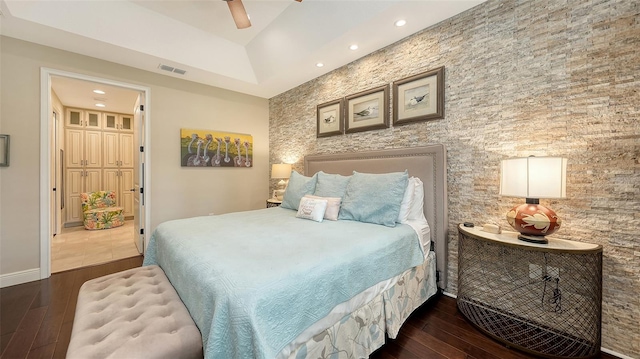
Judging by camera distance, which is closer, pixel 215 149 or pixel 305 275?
pixel 305 275

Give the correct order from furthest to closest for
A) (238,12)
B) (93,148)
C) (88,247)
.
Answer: (93,148), (88,247), (238,12)

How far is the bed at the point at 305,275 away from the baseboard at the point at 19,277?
71.1 inches

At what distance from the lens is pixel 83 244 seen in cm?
394

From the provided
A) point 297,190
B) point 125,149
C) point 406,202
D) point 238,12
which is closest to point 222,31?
point 238,12

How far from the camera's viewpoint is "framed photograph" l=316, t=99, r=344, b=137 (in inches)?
132

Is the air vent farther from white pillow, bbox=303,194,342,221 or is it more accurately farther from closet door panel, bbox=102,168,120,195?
closet door panel, bbox=102,168,120,195

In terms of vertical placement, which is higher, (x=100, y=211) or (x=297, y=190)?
(x=297, y=190)

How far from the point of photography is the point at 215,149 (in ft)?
13.3

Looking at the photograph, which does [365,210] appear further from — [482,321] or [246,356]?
[246,356]

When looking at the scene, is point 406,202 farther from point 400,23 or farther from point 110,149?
point 110,149

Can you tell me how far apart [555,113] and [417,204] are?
122 cm

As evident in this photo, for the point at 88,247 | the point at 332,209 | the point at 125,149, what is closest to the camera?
the point at 332,209

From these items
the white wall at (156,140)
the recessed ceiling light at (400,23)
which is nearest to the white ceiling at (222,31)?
the recessed ceiling light at (400,23)

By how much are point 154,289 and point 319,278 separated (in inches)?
42.9
